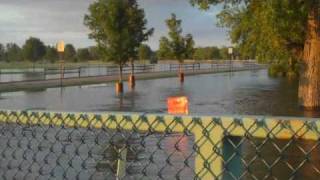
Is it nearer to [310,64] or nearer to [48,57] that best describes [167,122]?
[310,64]

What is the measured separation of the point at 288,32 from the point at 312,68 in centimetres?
197

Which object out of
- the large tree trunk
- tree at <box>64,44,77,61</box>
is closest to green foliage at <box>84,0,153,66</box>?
the large tree trunk

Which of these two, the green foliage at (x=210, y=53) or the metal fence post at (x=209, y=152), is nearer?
the metal fence post at (x=209, y=152)

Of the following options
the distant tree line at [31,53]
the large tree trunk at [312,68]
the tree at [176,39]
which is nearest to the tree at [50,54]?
the distant tree line at [31,53]

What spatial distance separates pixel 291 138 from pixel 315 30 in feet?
81.8

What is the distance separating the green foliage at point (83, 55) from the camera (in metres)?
125

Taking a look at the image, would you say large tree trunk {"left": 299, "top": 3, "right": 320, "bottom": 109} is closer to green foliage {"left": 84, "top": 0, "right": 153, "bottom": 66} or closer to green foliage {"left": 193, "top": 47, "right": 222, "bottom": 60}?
green foliage {"left": 84, "top": 0, "right": 153, "bottom": 66}

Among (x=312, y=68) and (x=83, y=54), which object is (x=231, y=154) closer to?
(x=312, y=68)

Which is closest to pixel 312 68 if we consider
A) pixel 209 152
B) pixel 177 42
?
pixel 209 152

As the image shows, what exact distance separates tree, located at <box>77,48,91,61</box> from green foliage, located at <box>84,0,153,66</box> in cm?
8041

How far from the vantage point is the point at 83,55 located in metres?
126

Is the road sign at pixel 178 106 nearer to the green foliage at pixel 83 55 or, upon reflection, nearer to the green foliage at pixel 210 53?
the green foliage at pixel 83 55

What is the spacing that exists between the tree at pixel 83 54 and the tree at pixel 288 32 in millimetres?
92855

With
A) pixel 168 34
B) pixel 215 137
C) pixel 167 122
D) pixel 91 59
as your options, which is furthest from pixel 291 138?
pixel 91 59
